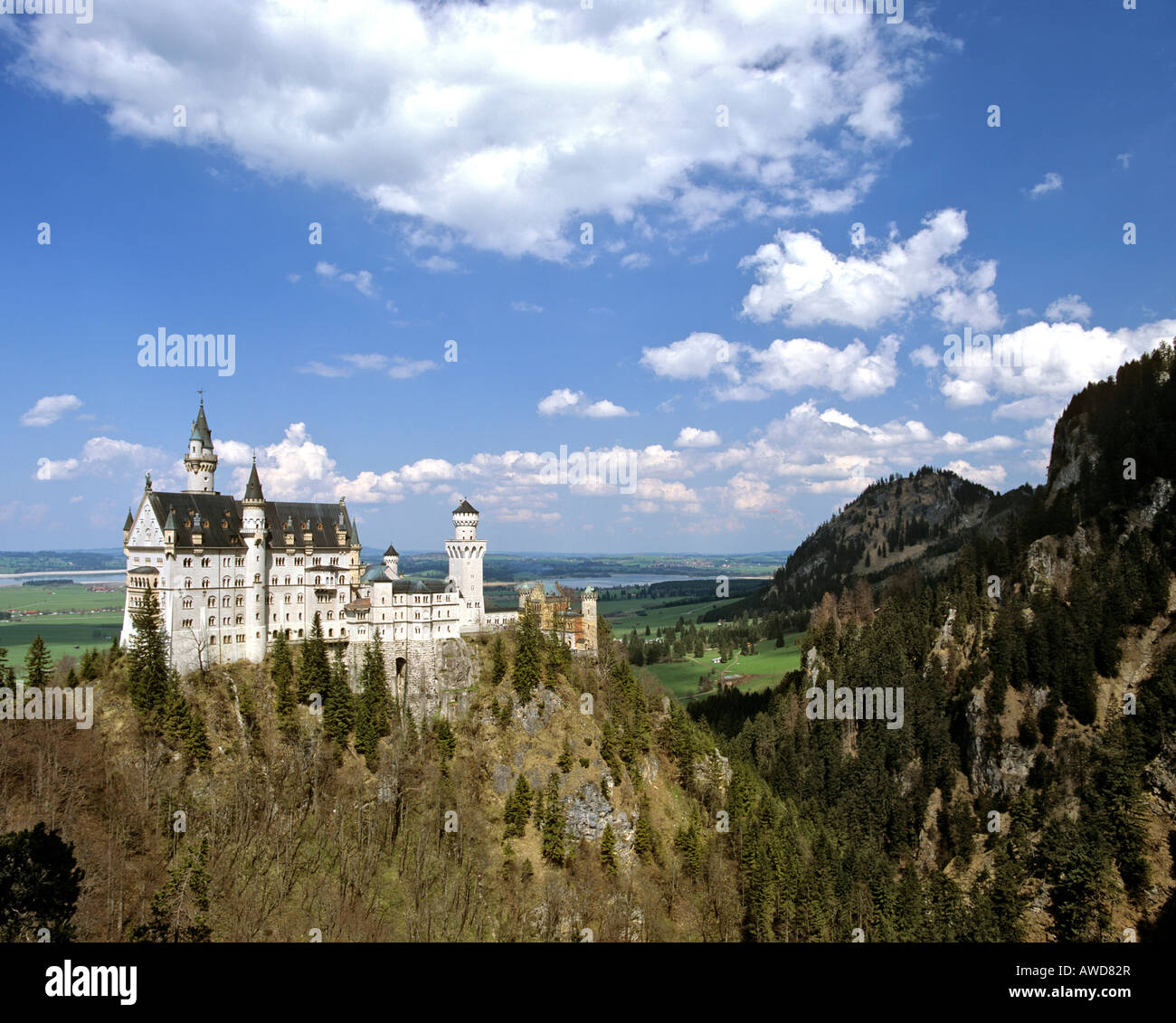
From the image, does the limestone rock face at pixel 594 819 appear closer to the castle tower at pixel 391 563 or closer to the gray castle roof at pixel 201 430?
the castle tower at pixel 391 563

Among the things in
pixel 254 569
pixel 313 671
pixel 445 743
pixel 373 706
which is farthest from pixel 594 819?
pixel 254 569

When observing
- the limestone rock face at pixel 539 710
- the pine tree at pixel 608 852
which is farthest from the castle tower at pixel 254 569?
the pine tree at pixel 608 852

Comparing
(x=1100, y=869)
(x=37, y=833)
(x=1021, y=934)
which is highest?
(x=37, y=833)

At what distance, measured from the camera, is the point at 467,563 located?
9688 centimetres

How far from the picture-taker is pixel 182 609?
264 feet

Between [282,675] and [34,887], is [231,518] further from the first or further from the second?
[34,887]

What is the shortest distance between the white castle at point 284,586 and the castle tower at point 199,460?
4.5 inches

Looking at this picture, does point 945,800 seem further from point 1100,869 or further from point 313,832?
point 313,832

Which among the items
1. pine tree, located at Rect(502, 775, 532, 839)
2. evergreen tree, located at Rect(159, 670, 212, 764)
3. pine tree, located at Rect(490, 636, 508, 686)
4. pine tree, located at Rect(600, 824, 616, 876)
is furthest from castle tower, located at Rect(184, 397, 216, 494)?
pine tree, located at Rect(600, 824, 616, 876)

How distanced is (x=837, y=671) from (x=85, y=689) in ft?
419

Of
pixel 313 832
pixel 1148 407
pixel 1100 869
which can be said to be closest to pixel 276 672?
pixel 313 832

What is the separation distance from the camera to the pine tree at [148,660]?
245ft

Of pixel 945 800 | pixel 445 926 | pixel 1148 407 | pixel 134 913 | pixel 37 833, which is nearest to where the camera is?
pixel 37 833
